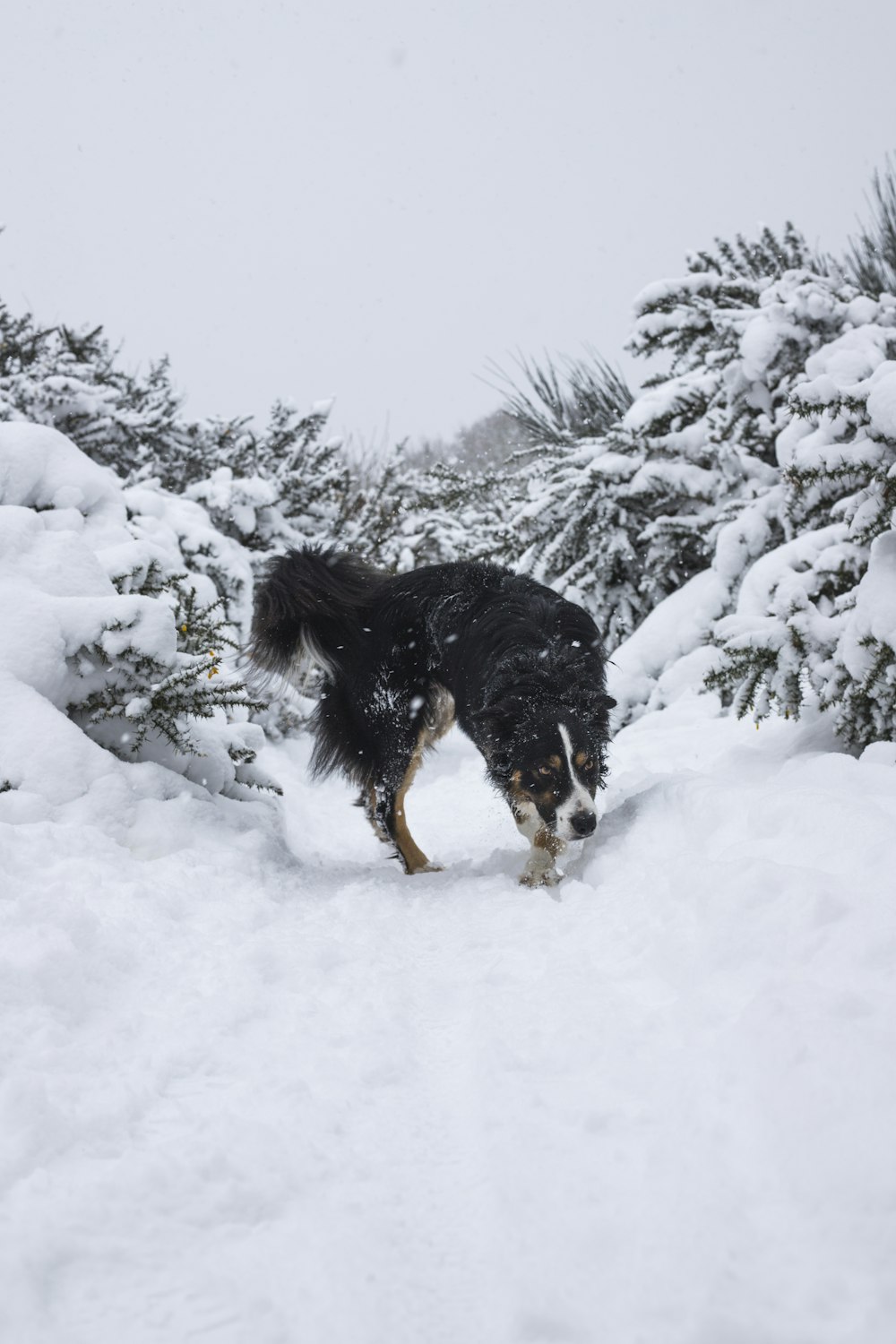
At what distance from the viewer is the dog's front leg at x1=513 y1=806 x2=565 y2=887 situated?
133 inches

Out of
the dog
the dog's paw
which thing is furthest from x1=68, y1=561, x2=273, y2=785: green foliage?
the dog's paw

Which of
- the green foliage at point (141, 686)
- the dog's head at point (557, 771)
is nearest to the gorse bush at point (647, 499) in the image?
the green foliage at point (141, 686)

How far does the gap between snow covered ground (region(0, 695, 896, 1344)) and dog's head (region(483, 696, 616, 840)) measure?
50 cm

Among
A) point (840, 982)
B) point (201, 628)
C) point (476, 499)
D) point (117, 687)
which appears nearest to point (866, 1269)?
point (840, 982)

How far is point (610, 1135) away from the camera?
148 centimetres

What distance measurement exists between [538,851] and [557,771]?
34 cm

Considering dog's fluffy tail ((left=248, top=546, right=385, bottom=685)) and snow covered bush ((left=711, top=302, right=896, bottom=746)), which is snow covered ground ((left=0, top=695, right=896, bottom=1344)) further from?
dog's fluffy tail ((left=248, top=546, right=385, bottom=685))

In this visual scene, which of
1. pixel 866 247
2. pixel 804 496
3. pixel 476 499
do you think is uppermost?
pixel 866 247

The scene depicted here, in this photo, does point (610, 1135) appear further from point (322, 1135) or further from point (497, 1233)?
point (322, 1135)

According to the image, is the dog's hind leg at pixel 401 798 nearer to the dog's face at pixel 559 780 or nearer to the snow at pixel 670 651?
the dog's face at pixel 559 780

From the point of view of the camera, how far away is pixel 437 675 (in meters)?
4.39

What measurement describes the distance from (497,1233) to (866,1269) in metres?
0.49

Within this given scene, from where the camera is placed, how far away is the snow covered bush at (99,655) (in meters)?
3.49

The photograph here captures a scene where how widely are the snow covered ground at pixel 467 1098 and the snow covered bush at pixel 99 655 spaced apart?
74 centimetres
